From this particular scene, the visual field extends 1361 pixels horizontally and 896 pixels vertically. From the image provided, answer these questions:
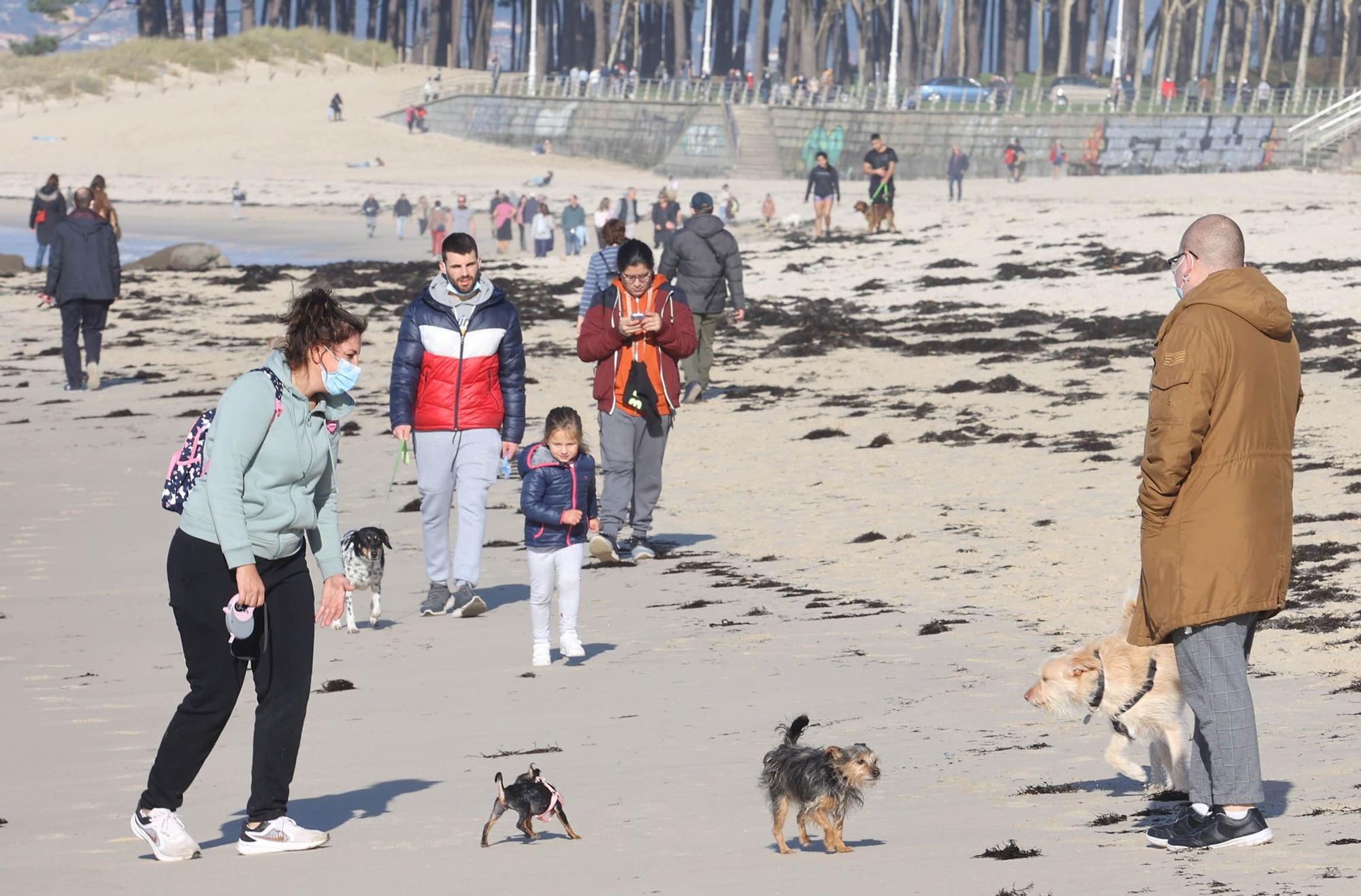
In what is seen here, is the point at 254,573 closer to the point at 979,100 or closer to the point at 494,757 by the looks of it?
the point at 494,757

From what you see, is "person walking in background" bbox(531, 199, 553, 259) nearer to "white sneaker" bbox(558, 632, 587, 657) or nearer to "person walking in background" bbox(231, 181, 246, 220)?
"person walking in background" bbox(231, 181, 246, 220)

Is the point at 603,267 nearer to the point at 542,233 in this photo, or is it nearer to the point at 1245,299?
the point at 1245,299

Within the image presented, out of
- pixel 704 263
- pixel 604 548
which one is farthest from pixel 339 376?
pixel 704 263

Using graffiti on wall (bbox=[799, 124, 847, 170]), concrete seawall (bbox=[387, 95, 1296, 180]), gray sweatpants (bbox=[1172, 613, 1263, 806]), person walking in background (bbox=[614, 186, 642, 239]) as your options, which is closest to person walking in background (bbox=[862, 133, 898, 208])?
person walking in background (bbox=[614, 186, 642, 239])

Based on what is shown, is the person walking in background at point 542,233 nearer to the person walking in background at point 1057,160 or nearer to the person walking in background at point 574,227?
the person walking in background at point 574,227

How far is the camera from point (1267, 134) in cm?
6100

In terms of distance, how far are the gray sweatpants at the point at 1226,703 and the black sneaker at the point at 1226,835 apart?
0.05 meters

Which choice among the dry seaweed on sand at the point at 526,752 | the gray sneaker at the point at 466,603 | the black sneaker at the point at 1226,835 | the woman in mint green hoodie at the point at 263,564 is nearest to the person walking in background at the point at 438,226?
the gray sneaker at the point at 466,603

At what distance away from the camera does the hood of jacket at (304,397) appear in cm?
549

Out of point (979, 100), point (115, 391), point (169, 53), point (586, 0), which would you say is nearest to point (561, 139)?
point (979, 100)

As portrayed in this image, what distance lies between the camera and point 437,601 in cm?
991

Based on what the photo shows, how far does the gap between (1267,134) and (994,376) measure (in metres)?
46.0

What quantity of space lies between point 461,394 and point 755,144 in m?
58.7

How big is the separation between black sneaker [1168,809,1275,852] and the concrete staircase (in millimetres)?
61298
